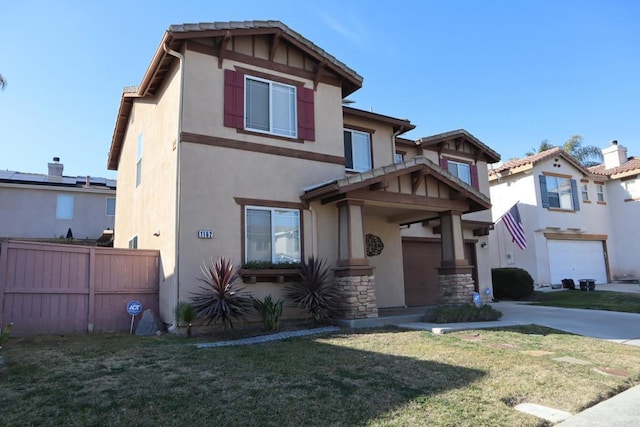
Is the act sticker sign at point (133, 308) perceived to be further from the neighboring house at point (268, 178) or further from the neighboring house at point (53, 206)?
the neighboring house at point (53, 206)

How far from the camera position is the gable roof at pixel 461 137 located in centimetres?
1655

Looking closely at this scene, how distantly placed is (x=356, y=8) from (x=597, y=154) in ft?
95.2

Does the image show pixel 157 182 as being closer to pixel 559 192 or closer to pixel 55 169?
pixel 55 169

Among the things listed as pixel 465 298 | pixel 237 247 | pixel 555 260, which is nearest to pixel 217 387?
pixel 237 247

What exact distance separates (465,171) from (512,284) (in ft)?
16.7

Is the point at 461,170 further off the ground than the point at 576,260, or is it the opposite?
the point at 461,170

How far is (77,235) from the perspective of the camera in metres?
25.0

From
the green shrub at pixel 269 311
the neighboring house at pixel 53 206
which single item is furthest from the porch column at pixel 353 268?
the neighboring house at pixel 53 206

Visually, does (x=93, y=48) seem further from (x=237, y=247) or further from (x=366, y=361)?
(x=366, y=361)

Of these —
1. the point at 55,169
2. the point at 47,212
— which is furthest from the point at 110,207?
the point at 55,169

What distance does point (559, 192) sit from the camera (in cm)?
2222

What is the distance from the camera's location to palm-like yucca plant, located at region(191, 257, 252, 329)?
908 centimetres

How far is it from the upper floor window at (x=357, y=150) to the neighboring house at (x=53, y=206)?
55.0 feet

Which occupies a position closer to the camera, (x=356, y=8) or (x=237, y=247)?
(x=237, y=247)
